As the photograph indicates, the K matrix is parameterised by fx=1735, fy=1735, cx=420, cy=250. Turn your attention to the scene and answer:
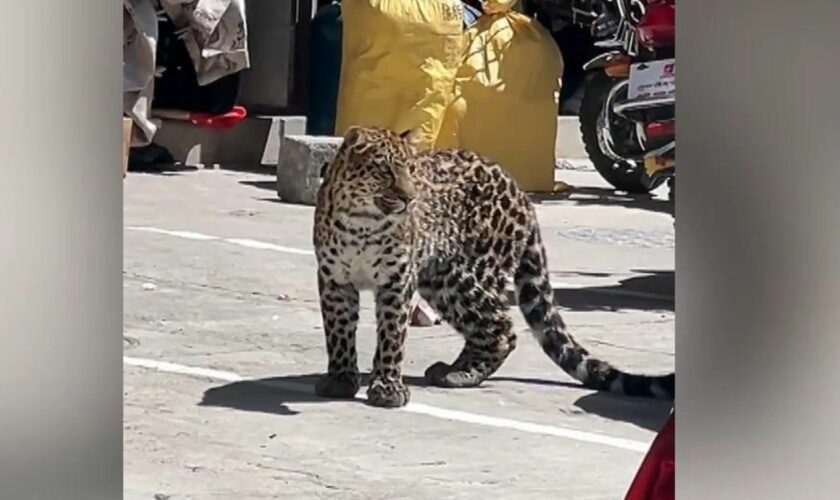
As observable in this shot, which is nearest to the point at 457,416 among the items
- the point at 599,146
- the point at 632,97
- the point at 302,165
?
the point at 302,165

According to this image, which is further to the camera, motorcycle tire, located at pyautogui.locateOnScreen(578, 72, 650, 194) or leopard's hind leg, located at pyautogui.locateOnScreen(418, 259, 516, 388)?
motorcycle tire, located at pyautogui.locateOnScreen(578, 72, 650, 194)

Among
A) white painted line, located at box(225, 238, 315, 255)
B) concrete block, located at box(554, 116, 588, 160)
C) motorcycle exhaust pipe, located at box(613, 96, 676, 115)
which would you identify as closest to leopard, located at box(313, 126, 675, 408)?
white painted line, located at box(225, 238, 315, 255)

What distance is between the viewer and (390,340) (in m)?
5.61

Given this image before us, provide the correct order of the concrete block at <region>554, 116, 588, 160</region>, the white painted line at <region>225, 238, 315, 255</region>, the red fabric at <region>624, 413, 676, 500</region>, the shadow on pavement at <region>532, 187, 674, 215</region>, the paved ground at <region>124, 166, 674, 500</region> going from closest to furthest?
the red fabric at <region>624, 413, 676, 500</region> → the paved ground at <region>124, 166, 674, 500</region> → the white painted line at <region>225, 238, 315, 255</region> → the shadow on pavement at <region>532, 187, 674, 215</region> → the concrete block at <region>554, 116, 588, 160</region>

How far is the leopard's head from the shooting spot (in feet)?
17.9

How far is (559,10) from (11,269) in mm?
10545

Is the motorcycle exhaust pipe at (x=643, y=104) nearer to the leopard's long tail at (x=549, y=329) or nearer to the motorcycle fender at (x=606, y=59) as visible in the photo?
the motorcycle fender at (x=606, y=59)

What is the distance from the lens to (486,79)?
33.2 feet

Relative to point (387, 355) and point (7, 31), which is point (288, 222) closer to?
point (387, 355)

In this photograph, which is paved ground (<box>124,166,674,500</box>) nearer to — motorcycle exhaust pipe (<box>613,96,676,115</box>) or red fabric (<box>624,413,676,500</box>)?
motorcycle exhaust pipe (<box>613,96,676,115</box>)

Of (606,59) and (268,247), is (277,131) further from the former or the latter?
(268,247)

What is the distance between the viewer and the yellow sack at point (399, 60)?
9.51 m

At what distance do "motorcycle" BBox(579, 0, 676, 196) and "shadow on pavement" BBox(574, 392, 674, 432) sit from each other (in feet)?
10.1

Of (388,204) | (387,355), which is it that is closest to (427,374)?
(387,355)
